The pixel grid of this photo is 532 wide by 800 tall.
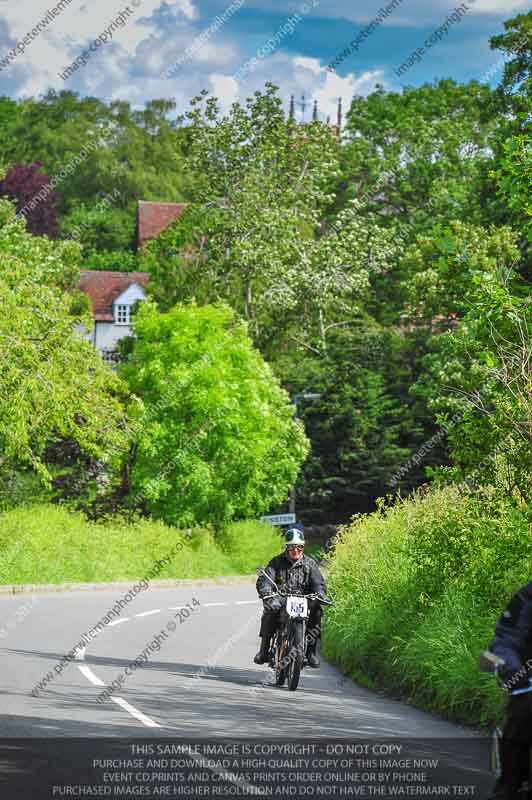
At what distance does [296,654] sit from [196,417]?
28.6m

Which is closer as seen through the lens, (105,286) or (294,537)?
(294,537)

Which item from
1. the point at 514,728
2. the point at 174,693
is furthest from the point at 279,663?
the point at 514,728

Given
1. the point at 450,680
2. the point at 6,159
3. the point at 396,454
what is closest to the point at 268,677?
the point at 450,680

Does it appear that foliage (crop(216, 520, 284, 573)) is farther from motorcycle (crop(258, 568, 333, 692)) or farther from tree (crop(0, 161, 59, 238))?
tree (crop(0, 161, 59, 238))

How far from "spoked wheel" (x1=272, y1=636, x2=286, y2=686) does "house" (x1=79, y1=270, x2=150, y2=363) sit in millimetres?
59188

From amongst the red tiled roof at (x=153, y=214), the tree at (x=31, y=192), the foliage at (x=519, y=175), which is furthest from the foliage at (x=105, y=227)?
the foliage at (x=519, y=175)

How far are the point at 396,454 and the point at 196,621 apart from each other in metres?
26.6

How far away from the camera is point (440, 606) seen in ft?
50.2

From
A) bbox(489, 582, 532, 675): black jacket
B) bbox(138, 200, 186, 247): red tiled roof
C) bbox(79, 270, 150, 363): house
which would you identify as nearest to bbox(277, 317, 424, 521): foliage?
bbox(79, 270, 150, 363): house

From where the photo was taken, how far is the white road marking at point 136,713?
11.7m

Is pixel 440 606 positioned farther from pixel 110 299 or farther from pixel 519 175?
pixel 110 299

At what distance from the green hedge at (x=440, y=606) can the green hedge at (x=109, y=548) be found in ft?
56.4

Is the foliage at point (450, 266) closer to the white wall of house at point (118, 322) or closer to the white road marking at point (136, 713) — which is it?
the white road marking at point (136, 713)

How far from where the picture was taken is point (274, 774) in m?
9.28
